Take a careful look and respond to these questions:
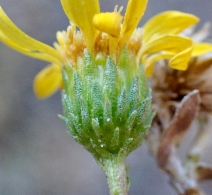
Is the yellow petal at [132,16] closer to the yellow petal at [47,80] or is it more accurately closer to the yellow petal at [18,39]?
the yellow petal at [18,39]

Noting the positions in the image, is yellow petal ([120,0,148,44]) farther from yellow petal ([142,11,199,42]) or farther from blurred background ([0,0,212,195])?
blurred background ([0,0,212,195])

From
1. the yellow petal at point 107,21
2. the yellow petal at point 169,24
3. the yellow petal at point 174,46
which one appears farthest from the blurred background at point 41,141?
the yellow petal at point 107,21

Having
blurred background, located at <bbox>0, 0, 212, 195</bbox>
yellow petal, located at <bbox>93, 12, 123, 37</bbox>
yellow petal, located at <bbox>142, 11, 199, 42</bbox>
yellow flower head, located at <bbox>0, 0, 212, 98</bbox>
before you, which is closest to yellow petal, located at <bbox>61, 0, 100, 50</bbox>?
yellow flower head, located at <bbox>0, 0, 212, 98</bbox>

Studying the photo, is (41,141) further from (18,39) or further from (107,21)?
(107,21)

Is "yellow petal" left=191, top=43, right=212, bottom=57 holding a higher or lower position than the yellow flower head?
lower

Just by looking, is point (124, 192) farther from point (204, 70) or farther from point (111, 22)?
point (204, 70)

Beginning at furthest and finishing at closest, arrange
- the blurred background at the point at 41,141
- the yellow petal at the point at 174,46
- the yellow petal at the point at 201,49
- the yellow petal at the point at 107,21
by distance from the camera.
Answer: the blurred background at the point at 41,141, the yellow petal at the point at 201,49, the yellow petal at the point at 174,46, the yellow petal at the point at 107,21
